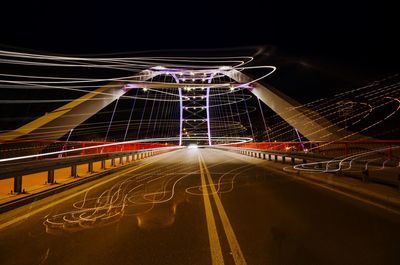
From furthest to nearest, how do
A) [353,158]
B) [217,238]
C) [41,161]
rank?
[353,158] → [41,161] → [217,238]

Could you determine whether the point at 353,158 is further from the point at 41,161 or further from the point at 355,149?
the point at 41,161

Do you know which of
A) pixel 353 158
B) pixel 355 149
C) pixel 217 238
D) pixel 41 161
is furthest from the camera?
pixel 355 149

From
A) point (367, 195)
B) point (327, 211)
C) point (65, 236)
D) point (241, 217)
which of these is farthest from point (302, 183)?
point (65, 236)

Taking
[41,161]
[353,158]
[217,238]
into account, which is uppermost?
[41,161]

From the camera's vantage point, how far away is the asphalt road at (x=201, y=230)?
3951mm

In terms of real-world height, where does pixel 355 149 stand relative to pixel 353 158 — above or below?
above

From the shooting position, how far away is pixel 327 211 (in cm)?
623

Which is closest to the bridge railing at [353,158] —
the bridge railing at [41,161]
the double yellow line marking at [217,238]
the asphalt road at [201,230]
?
the asphalt road at [201,230]

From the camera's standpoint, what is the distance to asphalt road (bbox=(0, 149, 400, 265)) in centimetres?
395

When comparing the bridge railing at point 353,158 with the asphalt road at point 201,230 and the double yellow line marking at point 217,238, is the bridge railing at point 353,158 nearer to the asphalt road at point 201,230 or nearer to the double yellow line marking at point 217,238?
the asphalt road at point 201,230

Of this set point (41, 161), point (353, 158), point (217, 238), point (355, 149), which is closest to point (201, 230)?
point (217, 238)

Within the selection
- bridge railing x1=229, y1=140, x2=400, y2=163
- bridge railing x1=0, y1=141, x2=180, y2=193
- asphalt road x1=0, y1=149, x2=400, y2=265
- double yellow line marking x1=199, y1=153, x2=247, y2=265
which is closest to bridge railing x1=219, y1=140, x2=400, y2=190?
bridge railing x1=229, y1=140, x2=400, y2=163

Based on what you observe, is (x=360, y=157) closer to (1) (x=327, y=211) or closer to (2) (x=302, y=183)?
(2) (x=302, y=183)

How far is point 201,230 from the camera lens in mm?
5086
